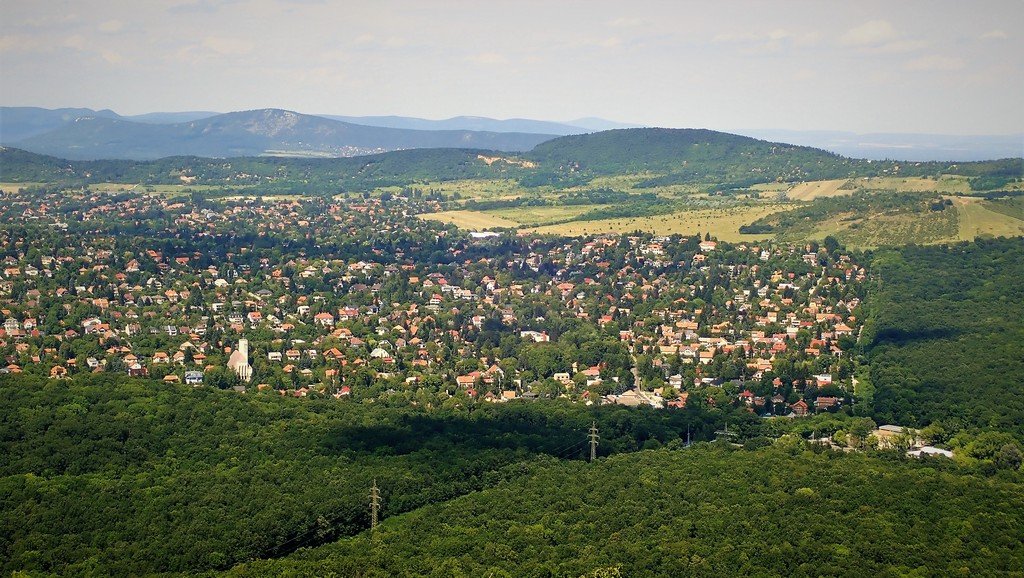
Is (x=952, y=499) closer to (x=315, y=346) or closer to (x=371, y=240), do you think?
(x=315, y=346)

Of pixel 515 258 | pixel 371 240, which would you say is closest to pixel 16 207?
pixel 371 240

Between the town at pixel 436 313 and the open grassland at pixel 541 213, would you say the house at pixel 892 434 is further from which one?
the open grassland at pixel 541 213

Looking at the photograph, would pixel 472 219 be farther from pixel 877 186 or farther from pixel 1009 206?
pixel 1009 206

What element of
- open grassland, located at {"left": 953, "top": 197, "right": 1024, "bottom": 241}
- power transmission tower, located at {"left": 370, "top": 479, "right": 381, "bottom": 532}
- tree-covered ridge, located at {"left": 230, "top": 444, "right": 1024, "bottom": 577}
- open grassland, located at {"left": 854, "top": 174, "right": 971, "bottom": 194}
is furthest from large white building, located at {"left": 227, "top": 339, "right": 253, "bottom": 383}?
open grassland, located at {"left": 854, "top": 174, "right": 971, "bottom": 194}

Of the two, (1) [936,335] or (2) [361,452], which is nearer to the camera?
(2) [361,452]

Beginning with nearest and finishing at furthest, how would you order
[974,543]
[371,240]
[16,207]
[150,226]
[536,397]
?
[974,543]
[536,397]
[371,240]
[150,226]
[16,207]

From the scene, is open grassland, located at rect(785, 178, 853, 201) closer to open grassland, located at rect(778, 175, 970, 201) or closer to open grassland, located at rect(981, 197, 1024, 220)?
open grassland, located at rect(778, 175, 970, 201)

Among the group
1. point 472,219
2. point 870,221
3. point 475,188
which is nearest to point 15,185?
point 475,188
